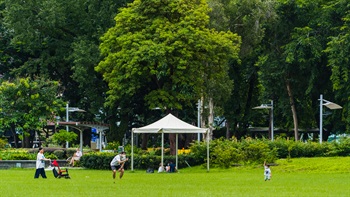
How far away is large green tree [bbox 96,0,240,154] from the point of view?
55.2 meters

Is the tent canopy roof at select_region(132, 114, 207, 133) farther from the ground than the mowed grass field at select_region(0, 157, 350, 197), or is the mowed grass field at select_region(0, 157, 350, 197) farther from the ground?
the tent canopy roof at select_region(132, 114, 207, 133)

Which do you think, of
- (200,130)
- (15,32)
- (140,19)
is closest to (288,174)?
(200,130)

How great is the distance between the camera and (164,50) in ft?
179

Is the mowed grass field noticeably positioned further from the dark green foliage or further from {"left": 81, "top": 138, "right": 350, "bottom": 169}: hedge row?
{"left": 81, "top": 138, "right": 350, "bottom": 169}: hedge row

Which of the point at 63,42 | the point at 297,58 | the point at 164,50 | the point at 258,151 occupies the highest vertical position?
the point at 63,42

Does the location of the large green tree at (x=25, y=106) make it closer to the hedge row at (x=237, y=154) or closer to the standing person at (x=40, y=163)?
the hedge row at (x=237, y=154)

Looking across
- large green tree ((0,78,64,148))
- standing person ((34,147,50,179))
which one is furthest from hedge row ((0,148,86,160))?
standing person ((34,147,50,179))

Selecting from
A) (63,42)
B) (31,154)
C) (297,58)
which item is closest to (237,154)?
(31,154)

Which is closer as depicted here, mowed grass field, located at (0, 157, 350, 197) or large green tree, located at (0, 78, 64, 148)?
mowed grass field, located at (0, 157, 350, 197)

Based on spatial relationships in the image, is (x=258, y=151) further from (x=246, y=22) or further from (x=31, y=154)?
(x=246, y=22)

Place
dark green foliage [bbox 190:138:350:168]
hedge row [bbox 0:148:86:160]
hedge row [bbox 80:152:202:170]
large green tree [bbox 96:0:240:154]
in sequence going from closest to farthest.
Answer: dark green foliage [bbox 190:138:350:168], hedge row [bbox 80:152:202:170], hedge row [bbox 0:148:86:160], large green tree [bbox 96:0:240:154]

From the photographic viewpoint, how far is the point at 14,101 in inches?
2489

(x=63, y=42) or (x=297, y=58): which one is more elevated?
(x=63, y=42)

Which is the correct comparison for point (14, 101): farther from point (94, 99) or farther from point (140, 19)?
point (140, 19)
